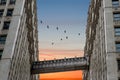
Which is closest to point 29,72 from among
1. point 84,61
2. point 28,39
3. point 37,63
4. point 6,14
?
point 37,63

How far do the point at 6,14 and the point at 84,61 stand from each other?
1203 inches

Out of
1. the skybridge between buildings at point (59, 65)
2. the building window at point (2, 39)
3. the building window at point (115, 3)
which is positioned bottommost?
the skybridge between buildings at point (59, 65)

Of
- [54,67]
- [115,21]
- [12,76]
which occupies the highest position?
[115,21]

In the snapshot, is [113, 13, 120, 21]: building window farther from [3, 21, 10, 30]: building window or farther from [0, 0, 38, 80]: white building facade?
[3, 21, 10, 30]: building window

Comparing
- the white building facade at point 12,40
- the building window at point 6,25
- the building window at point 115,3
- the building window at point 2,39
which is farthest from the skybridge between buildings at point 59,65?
the building window at point 115,3

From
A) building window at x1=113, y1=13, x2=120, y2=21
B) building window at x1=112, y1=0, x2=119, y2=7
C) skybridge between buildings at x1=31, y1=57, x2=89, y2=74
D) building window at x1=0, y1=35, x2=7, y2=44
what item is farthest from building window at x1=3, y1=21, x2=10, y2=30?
building window at x1=112, y1=0, x2=119, y2=7

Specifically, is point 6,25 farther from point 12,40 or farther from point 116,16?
point 116,16

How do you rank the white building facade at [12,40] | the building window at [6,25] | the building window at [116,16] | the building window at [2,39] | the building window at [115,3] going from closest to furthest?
the white building facade at [12,40]
the building window at [116,16]
the building window at [2,39]
the building window at [115,3]
the building window at [6,25]

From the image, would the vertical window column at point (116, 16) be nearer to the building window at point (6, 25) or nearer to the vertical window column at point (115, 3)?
the vertical window column at point (115, 3)

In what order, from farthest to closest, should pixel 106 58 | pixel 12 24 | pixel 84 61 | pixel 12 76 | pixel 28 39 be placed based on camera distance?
pixel 84 61 < pixel 28 39 < pixel 12 24 < pixel 12 76 < pixel 106 58

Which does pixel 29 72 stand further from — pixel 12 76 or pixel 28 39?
pixel 12 76

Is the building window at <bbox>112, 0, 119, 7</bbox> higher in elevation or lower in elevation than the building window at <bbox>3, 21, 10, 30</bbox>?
higher

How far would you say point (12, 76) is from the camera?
→ 5316 cm

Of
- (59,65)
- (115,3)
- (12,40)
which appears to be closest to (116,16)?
(115,3)
